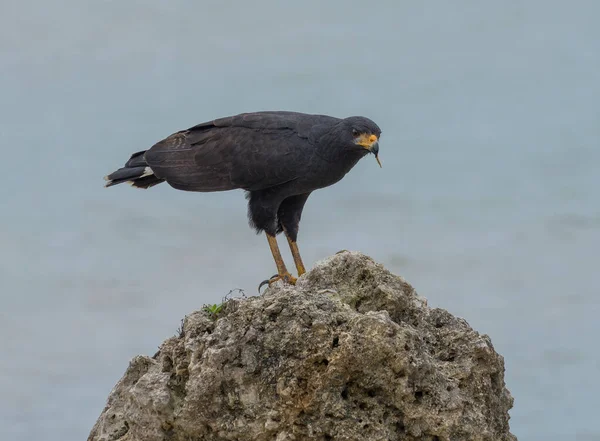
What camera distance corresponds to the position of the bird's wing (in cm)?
1284

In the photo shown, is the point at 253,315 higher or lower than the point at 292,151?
lower

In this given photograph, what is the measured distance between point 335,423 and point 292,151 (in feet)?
19.3

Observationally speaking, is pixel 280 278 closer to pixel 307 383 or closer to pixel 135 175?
pixel 135 175

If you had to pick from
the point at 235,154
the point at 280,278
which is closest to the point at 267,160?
the point at 235,154

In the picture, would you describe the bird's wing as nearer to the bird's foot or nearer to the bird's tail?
the bird's tail

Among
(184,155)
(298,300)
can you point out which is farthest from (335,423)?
(184,155)

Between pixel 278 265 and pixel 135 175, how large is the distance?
3096mm

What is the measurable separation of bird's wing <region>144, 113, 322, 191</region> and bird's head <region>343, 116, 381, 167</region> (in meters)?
0.61

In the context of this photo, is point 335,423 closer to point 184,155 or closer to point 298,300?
point 298,300

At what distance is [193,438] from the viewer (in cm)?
789

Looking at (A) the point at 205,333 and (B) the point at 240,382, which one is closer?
(B) the point at 240,382

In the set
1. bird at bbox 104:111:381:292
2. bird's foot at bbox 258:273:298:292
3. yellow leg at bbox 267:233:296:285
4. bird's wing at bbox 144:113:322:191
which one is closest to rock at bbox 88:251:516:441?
bird's foot at bbox 258:273:298:292

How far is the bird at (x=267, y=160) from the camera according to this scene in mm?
12578

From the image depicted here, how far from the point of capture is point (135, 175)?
557 inches
